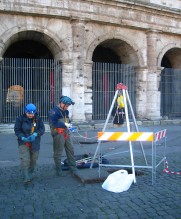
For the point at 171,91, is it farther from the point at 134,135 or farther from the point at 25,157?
the point at 25,157

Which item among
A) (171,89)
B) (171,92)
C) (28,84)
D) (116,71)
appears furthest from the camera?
(171,92)

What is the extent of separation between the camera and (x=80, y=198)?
15.2 feet

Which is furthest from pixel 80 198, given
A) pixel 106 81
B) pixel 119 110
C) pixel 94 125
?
pixel 106 81

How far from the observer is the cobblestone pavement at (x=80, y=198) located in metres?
4.03

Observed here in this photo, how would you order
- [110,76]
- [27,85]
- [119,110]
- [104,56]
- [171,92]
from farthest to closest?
[104,56]
[171,92]
[110,76]
[27,85]
[119,110]

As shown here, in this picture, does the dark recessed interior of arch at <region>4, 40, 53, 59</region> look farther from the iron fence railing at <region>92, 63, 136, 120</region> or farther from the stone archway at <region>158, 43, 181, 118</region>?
the stone archway at <region>158, 43, 181, 118</region>

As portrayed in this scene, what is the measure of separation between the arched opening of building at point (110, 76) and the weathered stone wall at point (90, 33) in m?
0.07

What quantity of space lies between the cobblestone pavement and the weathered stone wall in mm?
7264

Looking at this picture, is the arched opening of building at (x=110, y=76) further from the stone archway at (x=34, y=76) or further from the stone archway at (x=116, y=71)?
the stone archway at (x=34, y=76)

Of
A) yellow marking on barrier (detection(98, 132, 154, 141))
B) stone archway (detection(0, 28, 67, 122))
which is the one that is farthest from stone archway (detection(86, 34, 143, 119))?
yellow marking on barrier (detection(98, 132, 154, 141))

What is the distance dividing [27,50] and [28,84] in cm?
439

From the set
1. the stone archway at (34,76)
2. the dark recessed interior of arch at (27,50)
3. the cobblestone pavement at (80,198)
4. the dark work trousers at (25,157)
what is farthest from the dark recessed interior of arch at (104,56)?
the dark work trousers at (25,157)

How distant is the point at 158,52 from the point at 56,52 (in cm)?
524

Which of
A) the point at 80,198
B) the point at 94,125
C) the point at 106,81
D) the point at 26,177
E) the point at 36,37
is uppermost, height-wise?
the point at 36,37
